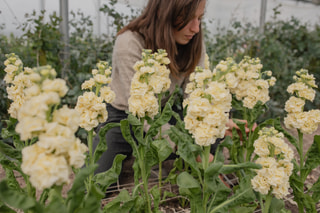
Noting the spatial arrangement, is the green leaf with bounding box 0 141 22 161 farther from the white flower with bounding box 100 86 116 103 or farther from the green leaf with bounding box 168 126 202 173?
the green leaf with bounding box 168 126 202 173

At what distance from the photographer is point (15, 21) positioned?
2.88 meters

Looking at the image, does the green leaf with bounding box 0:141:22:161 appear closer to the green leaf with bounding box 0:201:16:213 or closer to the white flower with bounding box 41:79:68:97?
the green leaf with bounding box 0:201:16:213

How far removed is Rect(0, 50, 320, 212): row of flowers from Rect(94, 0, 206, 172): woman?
1.46 feet

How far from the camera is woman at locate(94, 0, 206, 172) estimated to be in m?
1.70

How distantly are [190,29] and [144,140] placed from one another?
2.74 ft

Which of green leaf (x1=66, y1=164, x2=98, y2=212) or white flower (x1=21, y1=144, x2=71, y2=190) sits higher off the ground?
white flower (x1=21, y1=144, x2=71, y2=190)

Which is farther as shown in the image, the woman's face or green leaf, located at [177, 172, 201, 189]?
the woman's face

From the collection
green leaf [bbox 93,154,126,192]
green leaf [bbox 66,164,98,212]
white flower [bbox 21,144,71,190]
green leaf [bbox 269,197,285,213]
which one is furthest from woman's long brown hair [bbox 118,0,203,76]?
white flower [bbox 21,144,71,190]

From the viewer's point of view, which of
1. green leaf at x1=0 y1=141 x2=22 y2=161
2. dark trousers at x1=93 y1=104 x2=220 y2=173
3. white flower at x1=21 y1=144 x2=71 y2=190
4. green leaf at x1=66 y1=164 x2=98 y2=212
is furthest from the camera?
dark trousers at x1=93 y1=104 x2=220 y2=173

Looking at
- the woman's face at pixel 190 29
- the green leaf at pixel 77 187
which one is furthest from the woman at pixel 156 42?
the green leaf at pixel 77 187

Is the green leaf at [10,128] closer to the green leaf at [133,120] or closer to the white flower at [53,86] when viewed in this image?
the green leaf at [133,120]

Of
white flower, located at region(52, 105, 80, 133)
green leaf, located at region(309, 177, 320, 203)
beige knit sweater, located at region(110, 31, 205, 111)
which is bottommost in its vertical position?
green leaf, located at region(309, 177, 320, 203)

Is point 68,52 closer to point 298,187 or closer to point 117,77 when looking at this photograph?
point 117,77

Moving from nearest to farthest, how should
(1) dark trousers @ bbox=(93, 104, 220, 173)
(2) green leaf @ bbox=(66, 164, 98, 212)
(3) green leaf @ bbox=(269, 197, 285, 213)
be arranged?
(2) green leaf @ bbox=(66, 164, 98, 212) → (3) green leaf @ bbox=(269, 197, 285, 213) → (1) dark trousers @ bbox=(93, 104, 220, 173)
